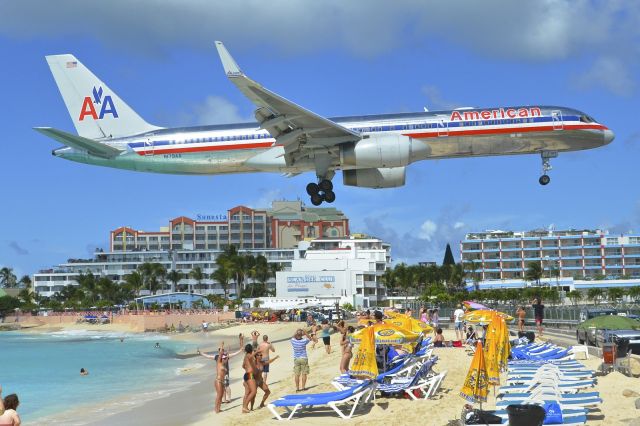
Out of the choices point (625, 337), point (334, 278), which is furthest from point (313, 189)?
point (334, 278)

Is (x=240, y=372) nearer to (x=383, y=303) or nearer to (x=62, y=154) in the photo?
(x=62, y=154)

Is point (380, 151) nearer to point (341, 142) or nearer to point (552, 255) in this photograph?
point (341, 142)

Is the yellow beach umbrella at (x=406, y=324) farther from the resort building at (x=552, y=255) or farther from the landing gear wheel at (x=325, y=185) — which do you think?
the resort building at (x=552, y=255)

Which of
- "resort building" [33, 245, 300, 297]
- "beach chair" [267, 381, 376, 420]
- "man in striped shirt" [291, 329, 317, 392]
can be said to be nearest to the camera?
"beach chair" [267, 381, 376, 420]

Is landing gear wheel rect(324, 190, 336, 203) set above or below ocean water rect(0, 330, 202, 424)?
above

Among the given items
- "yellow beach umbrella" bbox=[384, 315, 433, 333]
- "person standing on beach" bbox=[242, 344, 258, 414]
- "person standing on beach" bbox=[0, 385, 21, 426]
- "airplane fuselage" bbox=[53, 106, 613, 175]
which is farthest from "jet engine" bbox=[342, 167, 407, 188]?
"person standing on beach" bbox=[0, 385, 21, 426]

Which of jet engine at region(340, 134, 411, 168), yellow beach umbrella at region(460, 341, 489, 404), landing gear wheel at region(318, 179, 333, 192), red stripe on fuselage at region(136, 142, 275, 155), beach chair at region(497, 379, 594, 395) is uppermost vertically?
red stripe on fuselage at region(136, 142, 275, 155)

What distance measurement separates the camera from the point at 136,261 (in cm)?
16262

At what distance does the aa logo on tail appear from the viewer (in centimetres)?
3991

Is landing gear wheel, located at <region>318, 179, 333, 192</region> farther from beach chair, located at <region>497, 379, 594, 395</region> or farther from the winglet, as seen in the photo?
→ beach chair, located at <region>497, 379, 594, 395</region>

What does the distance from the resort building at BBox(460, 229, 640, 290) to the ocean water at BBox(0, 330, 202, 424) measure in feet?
264

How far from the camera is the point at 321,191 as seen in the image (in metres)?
36.3

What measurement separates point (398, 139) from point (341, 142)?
2.44 m

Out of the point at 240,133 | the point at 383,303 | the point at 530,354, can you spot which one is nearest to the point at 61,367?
the point at 240,133
